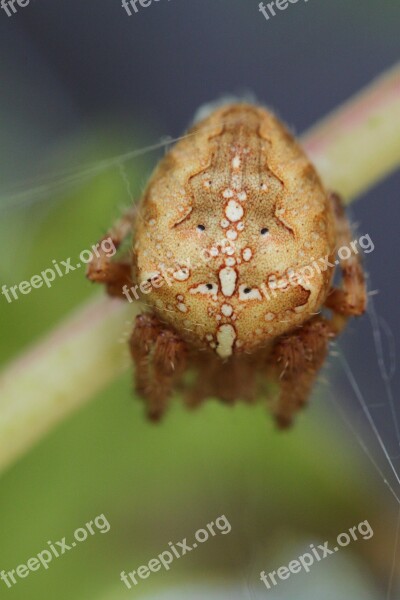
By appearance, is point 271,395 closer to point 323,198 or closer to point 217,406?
point 217,406

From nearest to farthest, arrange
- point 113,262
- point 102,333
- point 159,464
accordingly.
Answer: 1. point 113,262
2. point 102,333
3. point 159,464

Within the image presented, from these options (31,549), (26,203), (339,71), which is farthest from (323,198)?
(339,71)

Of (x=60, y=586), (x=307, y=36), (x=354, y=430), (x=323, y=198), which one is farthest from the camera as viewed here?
(x=307, y=36)

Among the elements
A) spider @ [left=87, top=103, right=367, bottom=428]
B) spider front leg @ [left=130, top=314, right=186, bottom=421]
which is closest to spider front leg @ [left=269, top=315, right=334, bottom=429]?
spider @ [left=87, top=103, right=367, bottom=428]

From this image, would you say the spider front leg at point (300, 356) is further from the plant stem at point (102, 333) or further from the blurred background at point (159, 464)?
the plant stem at point (102, 333)

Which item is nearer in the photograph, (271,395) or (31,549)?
(271,395)

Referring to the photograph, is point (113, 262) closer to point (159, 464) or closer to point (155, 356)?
point (155, 356)

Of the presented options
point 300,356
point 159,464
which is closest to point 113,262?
point 300,356
